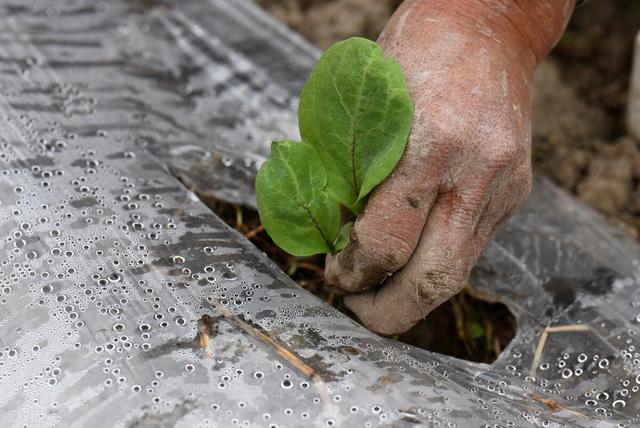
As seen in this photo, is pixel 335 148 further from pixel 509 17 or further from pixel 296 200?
pixel 509 17

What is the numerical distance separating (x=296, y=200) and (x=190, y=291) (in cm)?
18

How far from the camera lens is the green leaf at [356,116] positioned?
89 centimetres

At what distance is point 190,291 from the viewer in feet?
3.09

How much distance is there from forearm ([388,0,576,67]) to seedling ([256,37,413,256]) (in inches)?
5.9

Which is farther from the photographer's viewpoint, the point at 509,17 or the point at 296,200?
the point at 509,17

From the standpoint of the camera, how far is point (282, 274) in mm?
1030

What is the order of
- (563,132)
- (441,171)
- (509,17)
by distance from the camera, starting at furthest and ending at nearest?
(563,132)
(509,17)
(441,171)

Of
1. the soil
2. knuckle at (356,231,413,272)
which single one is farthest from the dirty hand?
the soil

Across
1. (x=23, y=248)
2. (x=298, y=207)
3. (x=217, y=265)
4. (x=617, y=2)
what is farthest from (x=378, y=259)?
(x=617, y=2)

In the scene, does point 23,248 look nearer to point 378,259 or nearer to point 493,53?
point 378,259

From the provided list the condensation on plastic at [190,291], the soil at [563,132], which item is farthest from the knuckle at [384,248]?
the soil at [563,132]

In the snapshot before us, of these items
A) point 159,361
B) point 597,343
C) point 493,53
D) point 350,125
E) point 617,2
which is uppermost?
point 617,2

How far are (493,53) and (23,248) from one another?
0.67m

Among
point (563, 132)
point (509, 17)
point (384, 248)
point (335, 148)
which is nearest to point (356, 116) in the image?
point (335, 148)
